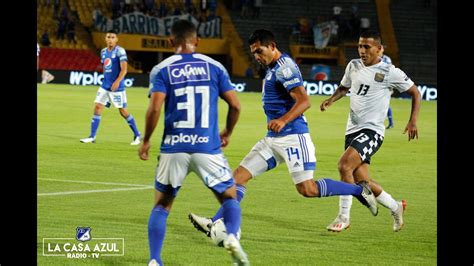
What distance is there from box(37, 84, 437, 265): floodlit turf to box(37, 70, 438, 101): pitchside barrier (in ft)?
60.1

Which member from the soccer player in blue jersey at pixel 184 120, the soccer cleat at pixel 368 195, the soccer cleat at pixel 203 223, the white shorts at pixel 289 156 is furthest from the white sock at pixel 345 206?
the soccer player in blue jersey at pixel 184 120

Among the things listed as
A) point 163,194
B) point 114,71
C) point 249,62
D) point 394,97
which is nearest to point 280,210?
point 163,194

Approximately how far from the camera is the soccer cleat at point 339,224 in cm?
1084

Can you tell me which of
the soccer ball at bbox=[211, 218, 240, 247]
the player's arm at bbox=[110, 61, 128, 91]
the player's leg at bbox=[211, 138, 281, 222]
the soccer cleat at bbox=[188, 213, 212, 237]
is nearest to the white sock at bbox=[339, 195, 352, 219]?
the player's leg at bbox=[211, 138, 281, 222]

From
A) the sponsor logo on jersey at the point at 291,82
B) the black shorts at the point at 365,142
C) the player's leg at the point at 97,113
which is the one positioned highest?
the sponsor logo on jersey at the point at 291,82

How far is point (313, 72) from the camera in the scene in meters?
46.1

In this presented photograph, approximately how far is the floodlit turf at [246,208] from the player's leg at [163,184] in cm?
73

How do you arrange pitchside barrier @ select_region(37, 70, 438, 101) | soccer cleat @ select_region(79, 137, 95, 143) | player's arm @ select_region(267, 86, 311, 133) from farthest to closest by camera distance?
pitchside barrier @ select_region(37, 70, 438, 101), soccer cleat @ select_region(79, 137, 95, 143), player's arm @ select_region(267, 86, 311, 133)

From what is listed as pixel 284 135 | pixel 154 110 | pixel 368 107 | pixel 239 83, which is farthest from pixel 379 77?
pixel 239 83

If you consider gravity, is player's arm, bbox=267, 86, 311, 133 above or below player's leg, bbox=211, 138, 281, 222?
above

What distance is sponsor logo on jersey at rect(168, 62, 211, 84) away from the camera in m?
8.12

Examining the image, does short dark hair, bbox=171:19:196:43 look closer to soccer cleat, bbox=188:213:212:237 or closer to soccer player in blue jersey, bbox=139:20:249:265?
soccer player in blue jersey, bbox=139:20:249:265

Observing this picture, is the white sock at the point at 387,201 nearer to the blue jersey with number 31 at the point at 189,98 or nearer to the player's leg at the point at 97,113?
the blue jersey with number 31 at the point at 189,98
